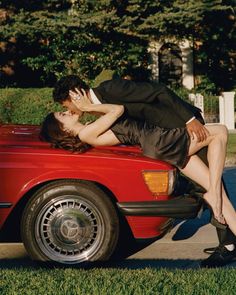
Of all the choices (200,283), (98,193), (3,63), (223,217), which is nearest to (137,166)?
(98,193)

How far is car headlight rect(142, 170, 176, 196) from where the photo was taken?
567 centimetres

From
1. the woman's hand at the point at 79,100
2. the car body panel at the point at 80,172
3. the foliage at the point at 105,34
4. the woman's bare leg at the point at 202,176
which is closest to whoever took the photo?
the car body panel at the point at 80,172

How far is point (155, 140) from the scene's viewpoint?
232 inches

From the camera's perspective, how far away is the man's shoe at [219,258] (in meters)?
5.80

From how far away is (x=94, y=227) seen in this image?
5.70 m

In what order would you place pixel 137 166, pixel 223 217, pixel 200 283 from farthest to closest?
pixel 223 217, pixel 137 166, pixel 200 283

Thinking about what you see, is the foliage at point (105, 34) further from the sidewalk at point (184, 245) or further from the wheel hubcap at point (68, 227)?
the wheel hubcap at point (68, 227)

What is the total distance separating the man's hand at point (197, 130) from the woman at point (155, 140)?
4 cm

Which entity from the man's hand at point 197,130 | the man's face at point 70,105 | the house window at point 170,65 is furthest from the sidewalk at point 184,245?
the house window at point 170,65

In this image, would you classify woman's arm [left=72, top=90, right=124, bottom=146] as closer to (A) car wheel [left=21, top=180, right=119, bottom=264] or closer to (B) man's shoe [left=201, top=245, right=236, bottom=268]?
(A) car wheel [left=21, top=180, right=119, bottom=264]

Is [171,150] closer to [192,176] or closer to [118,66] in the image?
[192,176]

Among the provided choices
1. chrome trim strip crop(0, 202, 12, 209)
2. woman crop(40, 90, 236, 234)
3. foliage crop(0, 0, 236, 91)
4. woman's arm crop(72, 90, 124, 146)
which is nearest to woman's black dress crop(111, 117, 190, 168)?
woman crop(40, 90, 236, 234)

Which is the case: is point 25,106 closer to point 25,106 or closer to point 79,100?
point 25,106

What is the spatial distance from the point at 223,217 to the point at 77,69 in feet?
62.0
